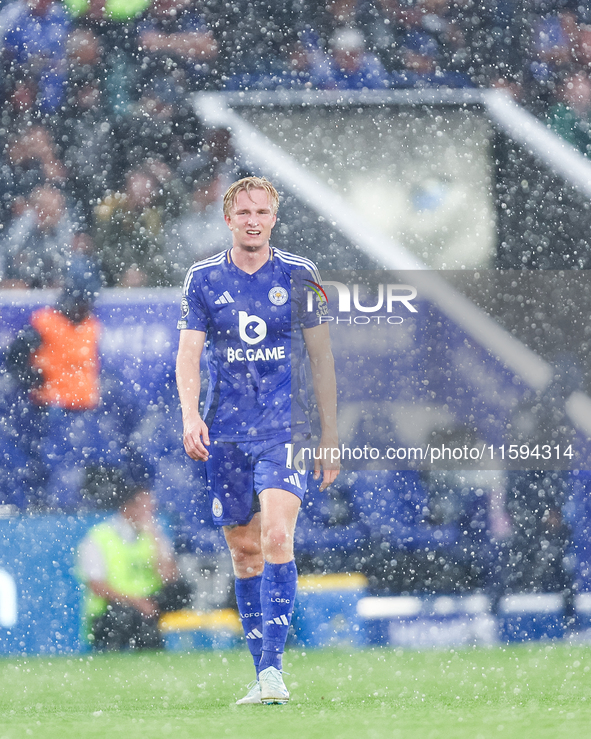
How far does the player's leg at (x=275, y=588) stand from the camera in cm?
292

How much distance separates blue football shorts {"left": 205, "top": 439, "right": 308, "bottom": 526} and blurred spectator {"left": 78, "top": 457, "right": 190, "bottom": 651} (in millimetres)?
673

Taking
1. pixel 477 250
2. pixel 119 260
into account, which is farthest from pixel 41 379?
pixel 477 250

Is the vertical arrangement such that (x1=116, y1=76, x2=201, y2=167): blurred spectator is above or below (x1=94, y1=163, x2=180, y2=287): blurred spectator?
above

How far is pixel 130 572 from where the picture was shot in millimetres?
3709

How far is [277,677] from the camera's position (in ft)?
9.65

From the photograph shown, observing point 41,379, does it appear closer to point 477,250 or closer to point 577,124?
point 477,250

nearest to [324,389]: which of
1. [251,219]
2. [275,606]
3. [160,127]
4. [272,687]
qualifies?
[251,219]

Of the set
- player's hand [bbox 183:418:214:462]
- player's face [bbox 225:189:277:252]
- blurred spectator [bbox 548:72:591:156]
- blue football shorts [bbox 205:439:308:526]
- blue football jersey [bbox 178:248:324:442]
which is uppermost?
blurred spectator [bbox 548:72:591:156]

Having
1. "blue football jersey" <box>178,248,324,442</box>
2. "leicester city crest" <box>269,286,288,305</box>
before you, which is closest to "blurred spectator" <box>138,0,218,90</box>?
"blue football jersey" <box>178,248,324,442</box>

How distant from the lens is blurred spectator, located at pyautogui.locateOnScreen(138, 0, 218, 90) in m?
3.76

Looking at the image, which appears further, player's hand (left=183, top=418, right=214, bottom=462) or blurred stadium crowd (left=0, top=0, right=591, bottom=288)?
blurred stadium crowd (left=0, top=0, right=591, bottom=288)

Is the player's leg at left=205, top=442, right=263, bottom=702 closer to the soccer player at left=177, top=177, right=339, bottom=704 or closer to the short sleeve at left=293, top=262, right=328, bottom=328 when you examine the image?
the soccer player at left=177, top=177, right=339, bottom=704

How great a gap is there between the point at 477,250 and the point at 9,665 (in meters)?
2.49

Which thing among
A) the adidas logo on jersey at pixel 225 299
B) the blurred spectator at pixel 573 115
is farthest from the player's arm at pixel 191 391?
the blurred spectator at pixel 573 115
